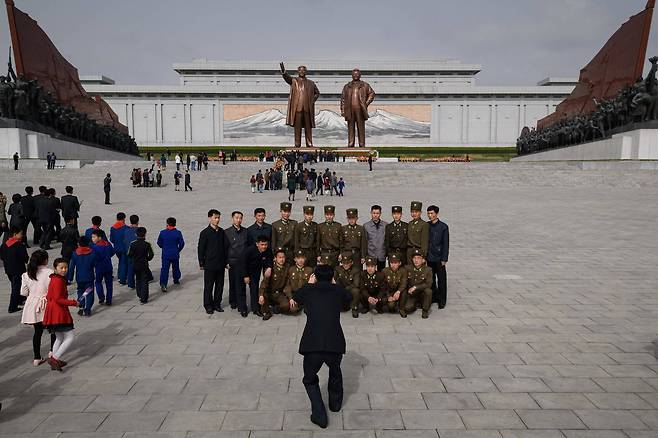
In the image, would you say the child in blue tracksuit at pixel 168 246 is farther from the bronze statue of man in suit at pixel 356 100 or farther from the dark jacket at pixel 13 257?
the bronze statue of man in suit at pixel 356 100

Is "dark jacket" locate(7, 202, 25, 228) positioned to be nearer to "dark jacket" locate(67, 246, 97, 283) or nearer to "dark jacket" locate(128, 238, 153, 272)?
"dark jacket" locate(128, 238, 153, 272)

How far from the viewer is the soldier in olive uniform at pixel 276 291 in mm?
5539

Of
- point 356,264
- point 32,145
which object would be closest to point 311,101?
point 32,145

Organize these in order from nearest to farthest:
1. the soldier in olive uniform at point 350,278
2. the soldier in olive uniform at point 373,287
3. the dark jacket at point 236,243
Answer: the soldier in olive uniform at point 350,278, the soldier in olive uniform at point 373,287, the dark jacket at point 236,243

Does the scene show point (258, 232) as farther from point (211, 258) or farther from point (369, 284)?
point (369, 284)

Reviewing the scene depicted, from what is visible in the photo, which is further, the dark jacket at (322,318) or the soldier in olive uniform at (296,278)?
the soldier in olive uniform at (296,278)

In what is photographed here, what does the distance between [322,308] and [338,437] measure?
81 centimetres

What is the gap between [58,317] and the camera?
13.9 feet

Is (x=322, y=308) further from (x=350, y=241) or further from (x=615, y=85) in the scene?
(x=615, y=85)

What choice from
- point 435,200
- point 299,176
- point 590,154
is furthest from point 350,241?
point 590,154

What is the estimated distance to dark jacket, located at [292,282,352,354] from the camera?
3.33m

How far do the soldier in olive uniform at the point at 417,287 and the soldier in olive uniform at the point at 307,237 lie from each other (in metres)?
1.17

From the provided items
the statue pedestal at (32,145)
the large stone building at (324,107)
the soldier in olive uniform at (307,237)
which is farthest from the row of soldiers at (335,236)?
the large stone building at (324,107)

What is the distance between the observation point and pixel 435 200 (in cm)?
1744
